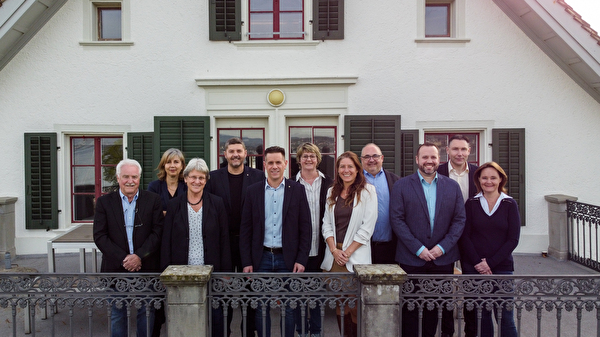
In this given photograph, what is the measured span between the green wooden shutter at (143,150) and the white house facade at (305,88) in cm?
2

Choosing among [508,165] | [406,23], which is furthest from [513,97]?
[406,23]

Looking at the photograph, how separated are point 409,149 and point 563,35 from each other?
283 centimetres

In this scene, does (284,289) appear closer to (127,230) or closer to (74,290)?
(127,230)

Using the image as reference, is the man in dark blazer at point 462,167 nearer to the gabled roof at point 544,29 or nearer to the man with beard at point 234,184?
the man with beard at point 234,184

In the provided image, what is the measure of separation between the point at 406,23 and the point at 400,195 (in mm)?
4197

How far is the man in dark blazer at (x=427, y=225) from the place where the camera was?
9.28 feet

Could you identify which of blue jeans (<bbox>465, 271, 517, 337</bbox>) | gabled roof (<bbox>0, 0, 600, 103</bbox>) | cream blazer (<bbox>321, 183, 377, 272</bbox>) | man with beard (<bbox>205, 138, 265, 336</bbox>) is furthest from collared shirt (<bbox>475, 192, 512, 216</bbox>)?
gabled roof (<bbox>0, 0, 600, 103</bbox>)

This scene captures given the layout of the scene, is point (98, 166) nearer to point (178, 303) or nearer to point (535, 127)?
point (178, 303)

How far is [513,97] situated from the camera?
6.03 metres

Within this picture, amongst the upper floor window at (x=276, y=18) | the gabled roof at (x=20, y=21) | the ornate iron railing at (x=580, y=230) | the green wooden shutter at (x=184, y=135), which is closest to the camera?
the ornate iron railing at (x=580, y=230)

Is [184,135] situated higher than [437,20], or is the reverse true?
[437,20]

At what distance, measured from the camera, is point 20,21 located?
5598 mm

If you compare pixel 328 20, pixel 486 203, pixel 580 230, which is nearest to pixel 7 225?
pixel 328 20

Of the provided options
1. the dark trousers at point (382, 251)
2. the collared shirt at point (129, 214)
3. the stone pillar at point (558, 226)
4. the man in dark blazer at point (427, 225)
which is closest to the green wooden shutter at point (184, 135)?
the collared shirt at point (129, 214)
